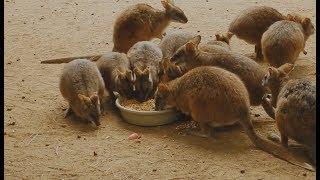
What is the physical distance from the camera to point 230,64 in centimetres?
575

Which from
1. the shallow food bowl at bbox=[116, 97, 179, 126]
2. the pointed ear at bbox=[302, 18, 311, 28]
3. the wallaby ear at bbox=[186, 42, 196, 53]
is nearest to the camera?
the shallow food bowl at bbox=[116, 97, 179, 126]

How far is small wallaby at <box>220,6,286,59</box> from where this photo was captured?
289 inches

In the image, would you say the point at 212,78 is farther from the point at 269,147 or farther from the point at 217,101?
the point at 269,147

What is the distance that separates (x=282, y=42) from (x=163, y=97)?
1.79 m

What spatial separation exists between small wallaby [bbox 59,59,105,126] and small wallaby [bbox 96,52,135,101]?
192 millimetres

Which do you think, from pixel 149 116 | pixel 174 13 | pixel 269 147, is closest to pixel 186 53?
pixel 149 116

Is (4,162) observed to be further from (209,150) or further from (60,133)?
(209,150)

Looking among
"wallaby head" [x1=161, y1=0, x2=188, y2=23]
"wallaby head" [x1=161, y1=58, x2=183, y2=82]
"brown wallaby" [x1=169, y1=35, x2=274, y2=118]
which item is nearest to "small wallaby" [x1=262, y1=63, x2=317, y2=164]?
"brown wallaby" [x1=169, y1=35, x2=274, y2=118]

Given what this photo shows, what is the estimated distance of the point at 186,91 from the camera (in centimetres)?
541

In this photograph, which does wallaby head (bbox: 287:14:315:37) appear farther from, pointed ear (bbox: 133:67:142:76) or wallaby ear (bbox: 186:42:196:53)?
pointed ear (bbox: 133:67:142:76)

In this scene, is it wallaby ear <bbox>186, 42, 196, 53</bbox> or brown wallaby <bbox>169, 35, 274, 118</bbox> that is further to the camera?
wallaby ear <bbox>186, 42, 196, 53</bbox>

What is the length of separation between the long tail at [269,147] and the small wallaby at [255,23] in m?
2.43

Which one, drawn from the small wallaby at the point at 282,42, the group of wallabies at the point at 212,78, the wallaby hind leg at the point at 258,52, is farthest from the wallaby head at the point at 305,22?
the wallaby hind leg at the point at 258,52

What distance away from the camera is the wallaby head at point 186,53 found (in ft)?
20.0
